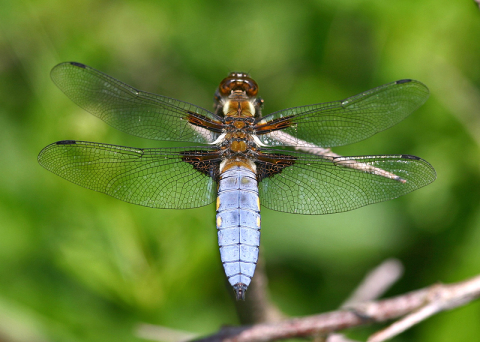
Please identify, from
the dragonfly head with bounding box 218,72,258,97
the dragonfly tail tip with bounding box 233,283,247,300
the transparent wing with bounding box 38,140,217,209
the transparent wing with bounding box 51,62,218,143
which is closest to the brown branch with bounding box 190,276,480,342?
the dragonfly tail tip with bounding box 233,283,247,300

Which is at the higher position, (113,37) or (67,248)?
(113,37)

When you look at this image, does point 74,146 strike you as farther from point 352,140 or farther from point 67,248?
point 352,140

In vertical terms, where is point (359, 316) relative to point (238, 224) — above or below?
below

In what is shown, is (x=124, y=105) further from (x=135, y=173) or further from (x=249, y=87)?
(x=249, y=87)

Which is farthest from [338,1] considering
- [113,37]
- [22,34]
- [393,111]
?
[22,34]

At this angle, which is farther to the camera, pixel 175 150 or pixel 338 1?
pixel 338 1

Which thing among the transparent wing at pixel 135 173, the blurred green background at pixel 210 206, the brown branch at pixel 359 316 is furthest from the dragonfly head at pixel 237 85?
the brown branch at pixel 359 316

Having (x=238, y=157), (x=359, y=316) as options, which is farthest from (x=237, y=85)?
(x=359, y=316)
